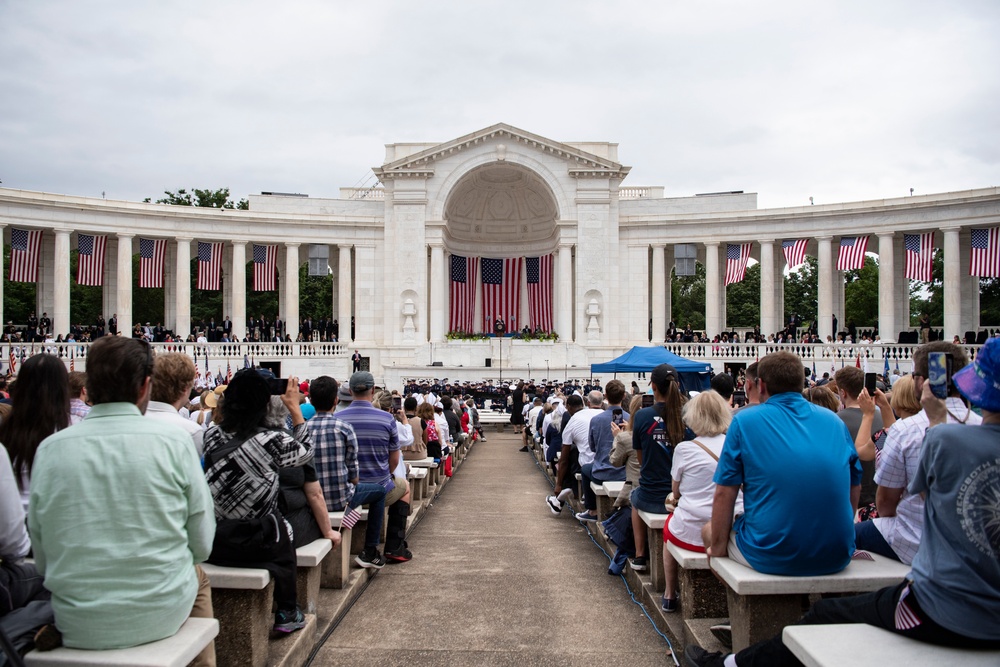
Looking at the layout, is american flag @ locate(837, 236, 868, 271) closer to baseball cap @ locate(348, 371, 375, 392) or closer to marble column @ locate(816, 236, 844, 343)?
marble column @ locate(816, 236, 844, 343)

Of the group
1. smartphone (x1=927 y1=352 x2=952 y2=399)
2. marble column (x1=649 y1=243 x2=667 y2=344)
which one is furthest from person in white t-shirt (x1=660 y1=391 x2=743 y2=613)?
marble column (x1=649 y1=243 x2=667 y2=344)

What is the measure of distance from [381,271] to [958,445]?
1704 inches

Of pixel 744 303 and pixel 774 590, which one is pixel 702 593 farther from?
pixel 744 303

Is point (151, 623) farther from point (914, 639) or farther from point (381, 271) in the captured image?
point (381, 271)

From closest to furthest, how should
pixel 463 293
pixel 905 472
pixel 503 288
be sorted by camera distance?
1. pixel 905 472
2. pixel 463 293
3. pixel 503 288

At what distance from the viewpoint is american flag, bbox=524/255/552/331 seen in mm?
47656

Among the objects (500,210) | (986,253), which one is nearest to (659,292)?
(500,210)

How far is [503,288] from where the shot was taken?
48.9 meters

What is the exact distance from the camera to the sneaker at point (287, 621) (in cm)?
562

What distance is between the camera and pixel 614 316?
4419 centimetres

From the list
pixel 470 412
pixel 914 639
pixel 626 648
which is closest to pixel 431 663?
pixel 626 648

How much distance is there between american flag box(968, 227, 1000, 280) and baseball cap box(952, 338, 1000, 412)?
36885 millimetres

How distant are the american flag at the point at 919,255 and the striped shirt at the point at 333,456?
37307mm

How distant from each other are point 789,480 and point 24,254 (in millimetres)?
41027
